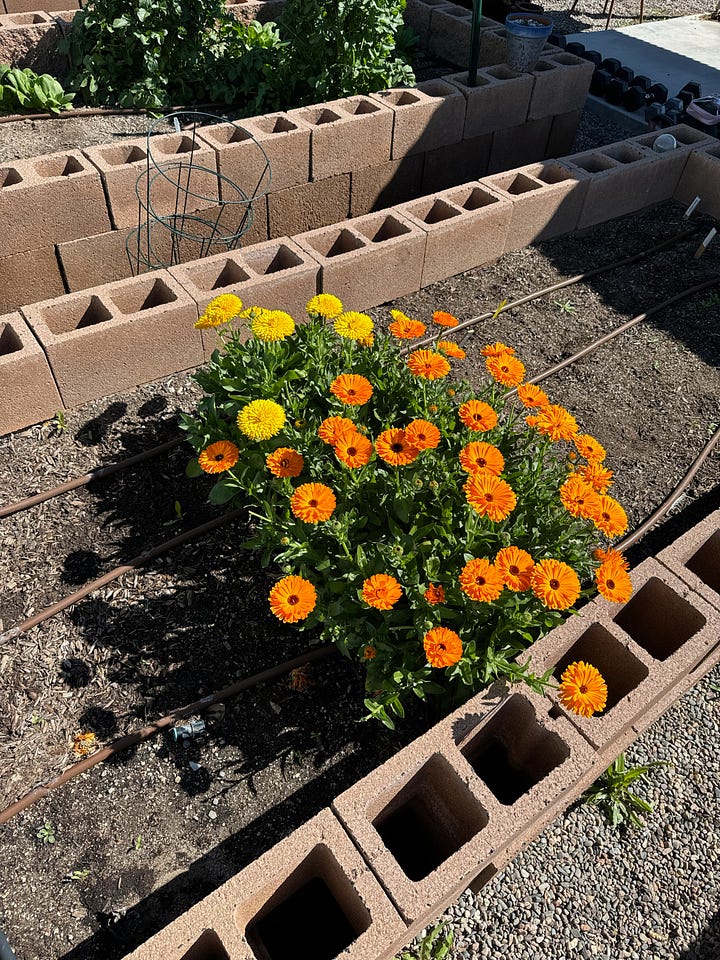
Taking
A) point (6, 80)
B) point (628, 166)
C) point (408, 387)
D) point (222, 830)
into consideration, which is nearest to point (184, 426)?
point (408, 387)

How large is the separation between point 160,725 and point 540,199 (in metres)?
4.57

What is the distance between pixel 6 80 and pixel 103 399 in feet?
13.5

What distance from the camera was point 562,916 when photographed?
2625mm

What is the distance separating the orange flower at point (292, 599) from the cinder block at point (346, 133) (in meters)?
4.28

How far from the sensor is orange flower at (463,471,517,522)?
2.44 metres

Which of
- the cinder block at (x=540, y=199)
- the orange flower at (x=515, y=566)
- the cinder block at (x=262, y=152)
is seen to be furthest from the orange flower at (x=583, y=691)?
the cinder block at (x=262, y=152)

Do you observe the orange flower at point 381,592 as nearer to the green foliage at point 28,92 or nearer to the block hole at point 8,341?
the block hole at point 8,341

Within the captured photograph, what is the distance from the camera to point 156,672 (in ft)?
10.2

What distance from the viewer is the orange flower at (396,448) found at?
263cm

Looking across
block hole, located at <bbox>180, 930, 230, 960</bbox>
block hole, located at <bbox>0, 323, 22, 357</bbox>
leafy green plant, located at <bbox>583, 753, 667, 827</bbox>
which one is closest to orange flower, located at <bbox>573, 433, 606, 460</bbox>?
leafy green plant, located at <bbox>583, 753, 667, 827</bbox>

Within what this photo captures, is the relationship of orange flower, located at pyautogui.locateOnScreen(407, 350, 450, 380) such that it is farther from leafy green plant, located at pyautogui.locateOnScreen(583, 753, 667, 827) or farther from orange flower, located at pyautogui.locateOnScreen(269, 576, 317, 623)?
leafy green plant, located at pyautogui.locateOnScreen(583, 753, 667, 827)

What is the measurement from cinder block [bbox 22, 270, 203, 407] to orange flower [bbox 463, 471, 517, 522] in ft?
7.64

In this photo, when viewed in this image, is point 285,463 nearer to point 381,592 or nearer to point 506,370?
point 381,592

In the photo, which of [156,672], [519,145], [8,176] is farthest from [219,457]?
[519,145]
